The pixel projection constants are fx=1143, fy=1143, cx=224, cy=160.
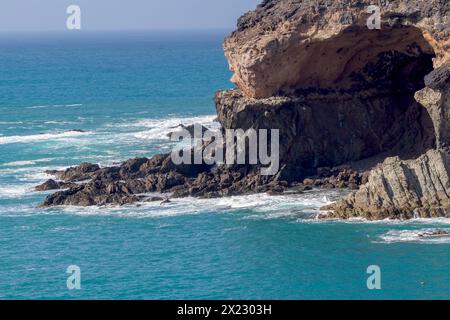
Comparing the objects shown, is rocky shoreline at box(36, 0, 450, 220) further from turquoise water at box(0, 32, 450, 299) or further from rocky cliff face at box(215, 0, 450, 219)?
turquoise water at box(0, 32, 450, 299)

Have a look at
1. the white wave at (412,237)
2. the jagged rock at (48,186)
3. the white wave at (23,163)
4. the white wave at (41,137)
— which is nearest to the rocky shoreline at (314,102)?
the jagged rock at (48,186)

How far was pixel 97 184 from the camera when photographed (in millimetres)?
62438

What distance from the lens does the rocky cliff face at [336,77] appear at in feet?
198

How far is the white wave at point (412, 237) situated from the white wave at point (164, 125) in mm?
31629

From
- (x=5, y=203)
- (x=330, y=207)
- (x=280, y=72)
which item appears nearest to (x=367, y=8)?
(x=280, y=72)

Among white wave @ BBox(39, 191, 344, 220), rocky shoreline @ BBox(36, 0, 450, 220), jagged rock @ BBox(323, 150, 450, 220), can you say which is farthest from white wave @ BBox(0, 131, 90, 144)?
jagged rock @ BBox(323, 150, 450, 220)

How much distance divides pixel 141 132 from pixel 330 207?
30.7 m

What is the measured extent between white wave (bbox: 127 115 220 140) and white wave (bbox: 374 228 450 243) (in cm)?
3163

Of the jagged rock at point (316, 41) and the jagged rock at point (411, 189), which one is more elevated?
the jagged rock at point (316, 41)

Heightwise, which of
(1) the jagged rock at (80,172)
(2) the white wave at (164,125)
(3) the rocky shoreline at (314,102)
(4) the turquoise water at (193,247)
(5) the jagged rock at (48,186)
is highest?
(3) the rocky shoreline at (314,102)

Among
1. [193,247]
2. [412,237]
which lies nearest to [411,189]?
[412,237]

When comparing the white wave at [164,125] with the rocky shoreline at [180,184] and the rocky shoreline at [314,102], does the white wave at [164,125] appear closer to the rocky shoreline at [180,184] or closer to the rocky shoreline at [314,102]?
the rocky shoreline at [314,102]

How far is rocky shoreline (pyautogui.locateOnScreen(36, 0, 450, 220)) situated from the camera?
60.8 meters
